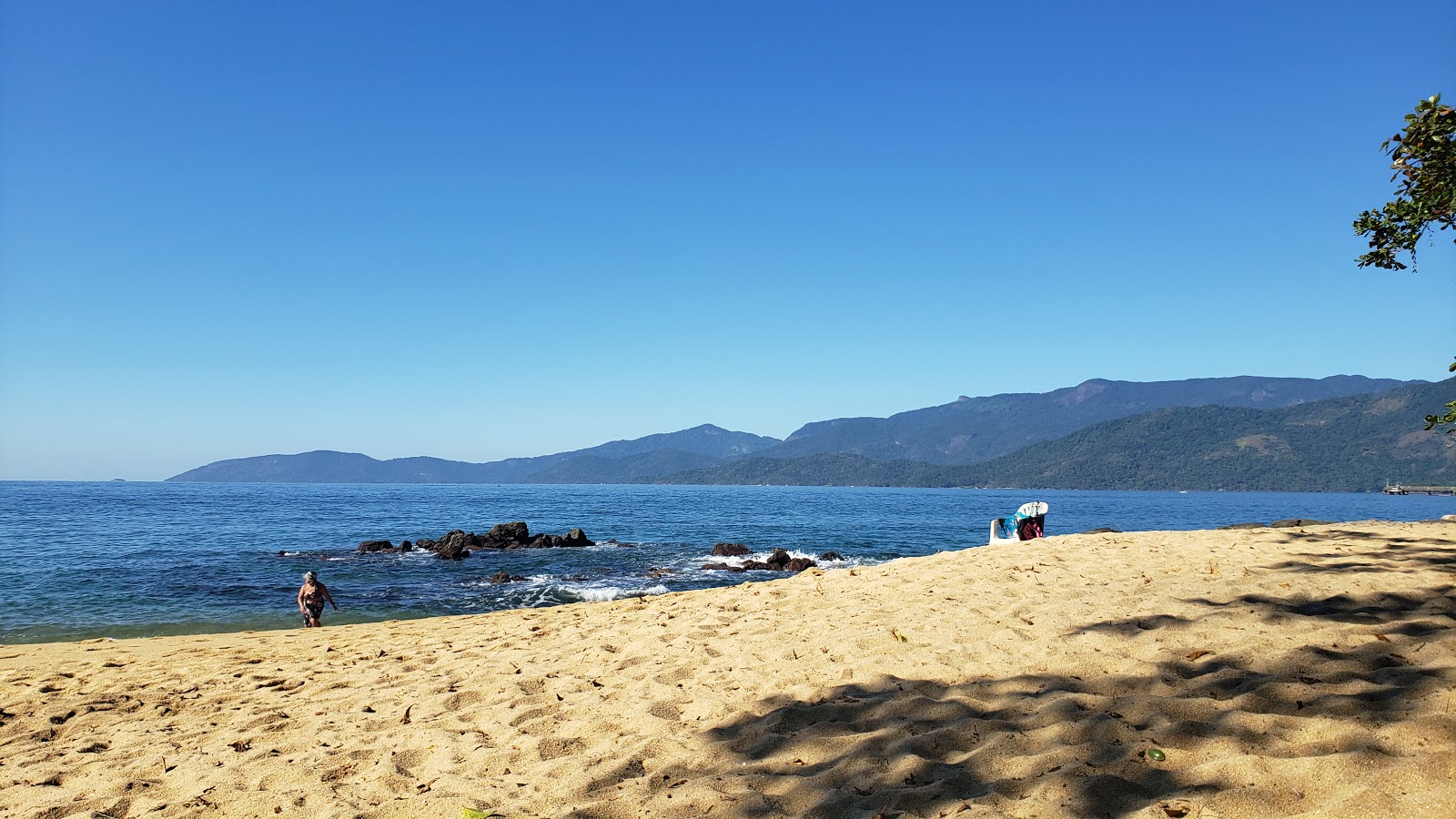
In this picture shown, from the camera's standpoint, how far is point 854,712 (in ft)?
16.6

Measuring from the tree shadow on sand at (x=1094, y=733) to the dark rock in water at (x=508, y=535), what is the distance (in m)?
32.7

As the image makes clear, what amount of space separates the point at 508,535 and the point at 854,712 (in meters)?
33.8

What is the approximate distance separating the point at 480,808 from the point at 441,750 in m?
1.18

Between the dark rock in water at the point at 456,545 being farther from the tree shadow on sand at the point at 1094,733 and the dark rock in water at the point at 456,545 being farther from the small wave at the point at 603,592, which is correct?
the tree shadow on sand at the point at 1094,733

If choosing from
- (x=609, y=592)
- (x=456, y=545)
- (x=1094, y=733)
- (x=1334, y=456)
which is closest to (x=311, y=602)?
(x=609, y=592)

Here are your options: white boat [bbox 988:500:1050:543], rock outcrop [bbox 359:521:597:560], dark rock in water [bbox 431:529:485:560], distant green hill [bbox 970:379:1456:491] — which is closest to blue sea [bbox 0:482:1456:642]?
dark rock in water [bbox 431:529:485:560]

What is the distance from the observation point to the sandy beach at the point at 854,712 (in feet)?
12.1

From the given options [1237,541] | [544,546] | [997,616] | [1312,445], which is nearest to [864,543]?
[544,546]

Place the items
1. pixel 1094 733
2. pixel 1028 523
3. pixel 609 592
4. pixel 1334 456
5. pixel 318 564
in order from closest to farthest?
pixel 1094 733, pixel 1028 523, pixel 609 592, pixel 318 564, pixel 1334 456

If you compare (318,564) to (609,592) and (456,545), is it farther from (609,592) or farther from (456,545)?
(609,592)

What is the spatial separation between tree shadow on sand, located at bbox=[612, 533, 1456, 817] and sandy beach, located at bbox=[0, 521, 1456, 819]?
0.02 meters

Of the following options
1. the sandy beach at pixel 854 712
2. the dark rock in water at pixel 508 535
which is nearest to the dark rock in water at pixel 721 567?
the dark rock in water at pixel 508 535

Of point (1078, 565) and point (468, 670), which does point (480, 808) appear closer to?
point (468, 670)

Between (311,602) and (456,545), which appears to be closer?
(311,602)
